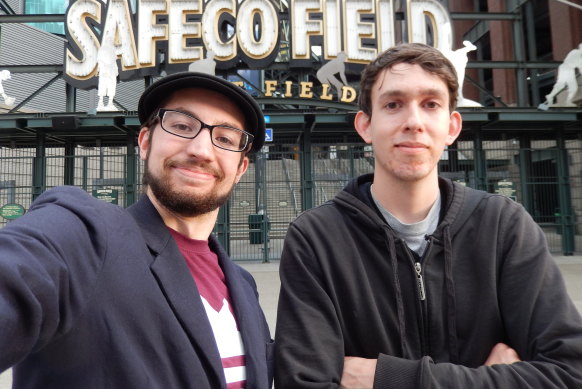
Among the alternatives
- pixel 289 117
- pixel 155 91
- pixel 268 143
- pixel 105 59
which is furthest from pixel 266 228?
pixel 155 91

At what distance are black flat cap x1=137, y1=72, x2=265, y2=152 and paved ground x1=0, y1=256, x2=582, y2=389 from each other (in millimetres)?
3559

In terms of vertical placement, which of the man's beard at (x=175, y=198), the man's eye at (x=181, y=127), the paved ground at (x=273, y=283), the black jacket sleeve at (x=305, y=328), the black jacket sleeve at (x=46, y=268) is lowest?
the paved ground at (x=273, y=283)

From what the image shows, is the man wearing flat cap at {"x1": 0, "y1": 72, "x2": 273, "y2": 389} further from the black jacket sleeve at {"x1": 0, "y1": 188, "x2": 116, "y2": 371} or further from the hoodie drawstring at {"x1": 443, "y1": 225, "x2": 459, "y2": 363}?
the hoodie drawstring at {"x1": 443, "y1": 225, "x2": 459, "y2": 363}

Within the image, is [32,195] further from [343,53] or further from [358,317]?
[358,317]

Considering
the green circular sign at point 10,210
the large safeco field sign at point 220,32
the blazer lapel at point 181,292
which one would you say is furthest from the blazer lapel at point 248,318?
the green circular sign at point 10,210

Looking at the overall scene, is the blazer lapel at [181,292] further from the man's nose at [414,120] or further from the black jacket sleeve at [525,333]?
the man's nose at [414,120]

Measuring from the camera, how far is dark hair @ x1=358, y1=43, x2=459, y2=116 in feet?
5.81

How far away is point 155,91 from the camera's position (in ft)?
6.00

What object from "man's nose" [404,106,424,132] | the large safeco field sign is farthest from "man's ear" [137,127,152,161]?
the large safeco field sign

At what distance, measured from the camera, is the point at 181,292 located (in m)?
1.45

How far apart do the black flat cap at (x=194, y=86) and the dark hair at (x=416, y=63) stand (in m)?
0.56

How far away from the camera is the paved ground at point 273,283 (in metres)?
5.80

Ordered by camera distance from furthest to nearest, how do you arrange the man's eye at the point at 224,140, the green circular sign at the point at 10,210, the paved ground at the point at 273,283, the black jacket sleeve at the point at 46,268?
the green circular sign at the point at 10,210 → the paved ground at the point at 273,283 → the man's eye at the point at 224,140 → the black jacket sleeve at the point at 46,268

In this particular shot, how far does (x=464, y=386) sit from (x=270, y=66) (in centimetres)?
1155
